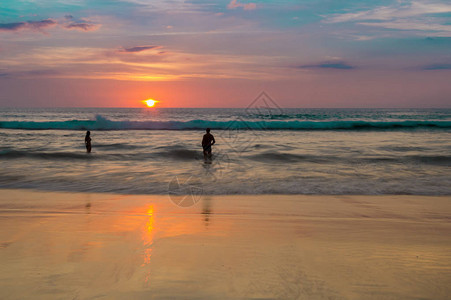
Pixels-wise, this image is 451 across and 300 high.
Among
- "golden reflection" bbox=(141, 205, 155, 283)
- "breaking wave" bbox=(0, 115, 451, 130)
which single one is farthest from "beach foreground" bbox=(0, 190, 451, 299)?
"breaking wave" bbox=(0, 115, 451, 130)

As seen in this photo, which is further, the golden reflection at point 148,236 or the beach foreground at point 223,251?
the golden reflection at point 148,236

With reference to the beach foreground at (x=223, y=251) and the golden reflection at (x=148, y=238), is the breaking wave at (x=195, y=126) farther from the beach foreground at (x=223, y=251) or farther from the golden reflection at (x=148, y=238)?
the golden reflection at (x=148, y=238)

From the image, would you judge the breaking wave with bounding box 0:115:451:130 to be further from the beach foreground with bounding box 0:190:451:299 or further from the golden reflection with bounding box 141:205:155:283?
the golden reflection with bounding box 141:205:155:283

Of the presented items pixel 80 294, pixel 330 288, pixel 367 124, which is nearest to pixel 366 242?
pixel 330 288

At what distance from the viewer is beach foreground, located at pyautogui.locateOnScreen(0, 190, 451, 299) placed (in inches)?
129

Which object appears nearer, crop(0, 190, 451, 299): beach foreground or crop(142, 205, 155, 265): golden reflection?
crop(0, 190, 451, 299): beach foreground

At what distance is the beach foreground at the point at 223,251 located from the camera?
3.28 metres

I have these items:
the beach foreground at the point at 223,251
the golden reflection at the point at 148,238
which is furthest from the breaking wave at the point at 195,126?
the golden reflection at the point at 148,238

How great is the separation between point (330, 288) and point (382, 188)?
7.02 meters

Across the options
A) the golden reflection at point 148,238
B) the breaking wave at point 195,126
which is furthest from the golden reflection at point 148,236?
the breaking wave at point 195,126

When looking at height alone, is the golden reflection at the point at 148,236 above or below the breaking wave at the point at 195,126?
below

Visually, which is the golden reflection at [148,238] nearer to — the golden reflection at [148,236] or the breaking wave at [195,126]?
the golden reflection at [148,236]

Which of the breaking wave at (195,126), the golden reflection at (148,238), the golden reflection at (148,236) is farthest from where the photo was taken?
the breaking wave at (195,126)

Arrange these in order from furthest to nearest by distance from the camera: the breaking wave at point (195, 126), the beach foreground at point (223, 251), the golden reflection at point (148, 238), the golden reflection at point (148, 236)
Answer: the breaking wave at point (195, 126) → the golden reflection at point (148, 236) → the golden reflection at point (148, 238) → the beach foreground at point (223, 251)
